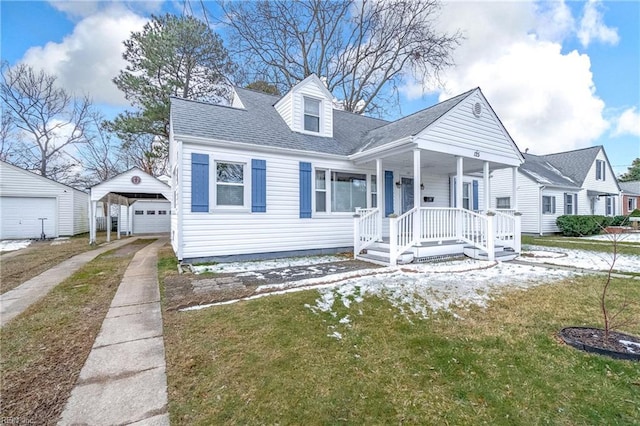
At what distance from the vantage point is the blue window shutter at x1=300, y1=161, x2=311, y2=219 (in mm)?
8906

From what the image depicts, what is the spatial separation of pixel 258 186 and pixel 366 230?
11.3 feet

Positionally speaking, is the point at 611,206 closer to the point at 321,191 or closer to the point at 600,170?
the point at 600,170

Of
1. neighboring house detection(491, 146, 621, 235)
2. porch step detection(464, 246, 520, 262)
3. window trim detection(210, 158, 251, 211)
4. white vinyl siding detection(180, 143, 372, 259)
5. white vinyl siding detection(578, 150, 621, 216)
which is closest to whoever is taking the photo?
white vinyl siding detection(180, 143, 372, 259)

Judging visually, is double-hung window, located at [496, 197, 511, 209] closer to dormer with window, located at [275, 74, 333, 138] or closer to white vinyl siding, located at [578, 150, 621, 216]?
white vinyl siding, located at [578, 150, 621, 216]

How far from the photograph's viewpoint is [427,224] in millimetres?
7754

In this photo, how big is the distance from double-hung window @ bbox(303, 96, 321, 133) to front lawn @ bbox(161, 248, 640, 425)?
24.5 ft

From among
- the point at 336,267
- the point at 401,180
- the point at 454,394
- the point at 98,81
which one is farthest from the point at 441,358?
the point at 98,81

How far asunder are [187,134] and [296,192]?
11.1 ft

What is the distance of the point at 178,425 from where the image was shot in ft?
6.30

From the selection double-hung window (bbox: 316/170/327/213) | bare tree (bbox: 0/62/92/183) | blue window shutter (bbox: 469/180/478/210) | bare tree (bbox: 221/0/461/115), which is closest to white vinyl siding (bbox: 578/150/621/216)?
blue window shutter (bbox: 469/180/478/210)

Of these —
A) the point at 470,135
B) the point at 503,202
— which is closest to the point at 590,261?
the point at 470,135

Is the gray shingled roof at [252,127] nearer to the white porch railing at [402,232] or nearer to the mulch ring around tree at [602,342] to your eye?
the white porch railing at [402,232]

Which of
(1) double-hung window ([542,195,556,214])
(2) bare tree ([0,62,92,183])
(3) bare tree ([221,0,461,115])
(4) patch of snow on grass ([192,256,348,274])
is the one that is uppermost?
(3) bare tree ([221,0,461,115])

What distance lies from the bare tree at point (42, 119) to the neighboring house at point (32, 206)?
377 inches
